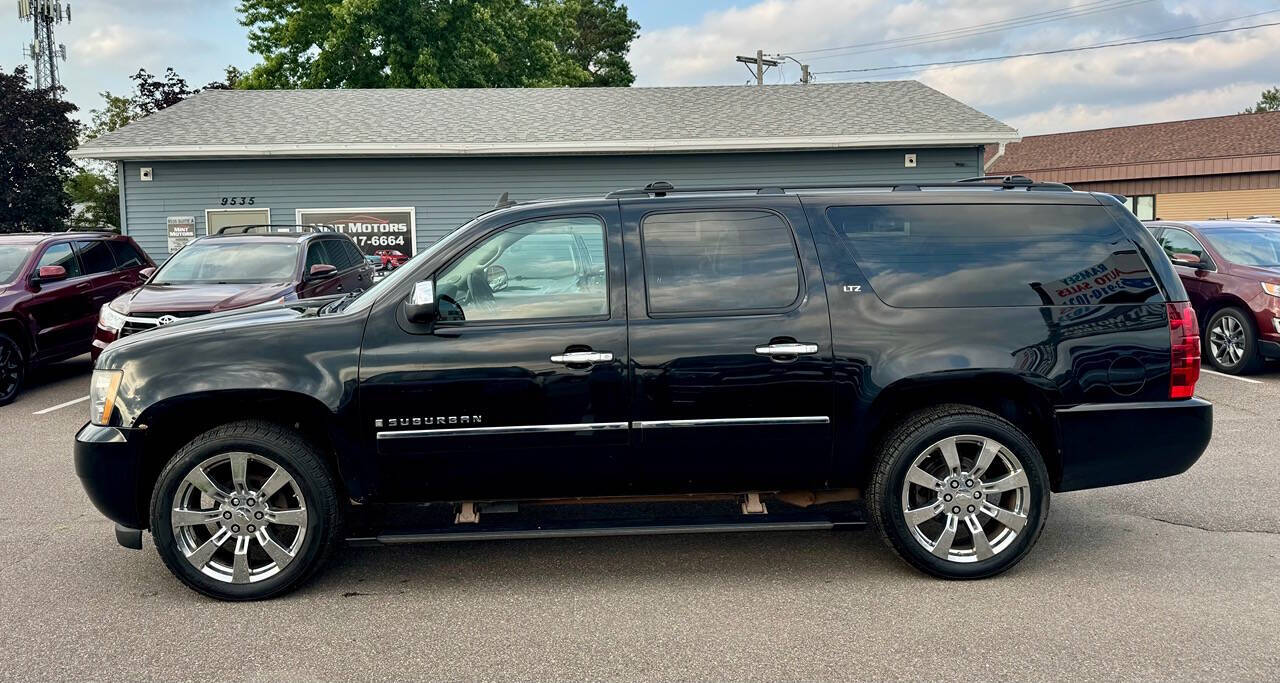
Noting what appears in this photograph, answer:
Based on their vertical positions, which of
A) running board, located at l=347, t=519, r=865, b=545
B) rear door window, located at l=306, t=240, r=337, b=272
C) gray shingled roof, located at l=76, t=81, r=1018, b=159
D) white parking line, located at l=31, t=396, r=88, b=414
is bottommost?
white parking line, located at l=31, t=396, r=88, b=414

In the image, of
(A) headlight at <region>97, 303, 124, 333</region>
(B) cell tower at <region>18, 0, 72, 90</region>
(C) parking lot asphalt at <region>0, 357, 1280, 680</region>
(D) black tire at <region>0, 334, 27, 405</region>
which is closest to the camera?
(C) parking lot asphalt at <region>0, 357, 1280, 680</region>

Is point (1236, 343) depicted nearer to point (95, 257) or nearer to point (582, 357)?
point (582, 357)

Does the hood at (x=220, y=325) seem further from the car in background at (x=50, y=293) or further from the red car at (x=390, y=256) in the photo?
the red car at (x=390, y=256)

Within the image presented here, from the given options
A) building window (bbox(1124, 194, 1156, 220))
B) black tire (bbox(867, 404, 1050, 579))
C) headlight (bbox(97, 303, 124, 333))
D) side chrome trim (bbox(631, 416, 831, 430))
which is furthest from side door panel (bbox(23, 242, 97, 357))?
building window (bbox(1124, 194, 1156, 220))

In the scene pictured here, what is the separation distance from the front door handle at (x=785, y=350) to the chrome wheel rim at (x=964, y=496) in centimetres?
71

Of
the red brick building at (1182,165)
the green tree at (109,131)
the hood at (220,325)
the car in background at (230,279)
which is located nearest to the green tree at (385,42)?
the green tree at (109,131)

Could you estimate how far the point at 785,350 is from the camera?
14.4 feet

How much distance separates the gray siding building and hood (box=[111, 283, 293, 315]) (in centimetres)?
732

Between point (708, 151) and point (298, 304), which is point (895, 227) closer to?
point (298, 304)

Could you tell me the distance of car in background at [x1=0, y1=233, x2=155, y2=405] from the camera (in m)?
10.1

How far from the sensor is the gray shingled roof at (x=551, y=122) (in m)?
16.6

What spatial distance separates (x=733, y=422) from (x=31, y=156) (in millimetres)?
32845

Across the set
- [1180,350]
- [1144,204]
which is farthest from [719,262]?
[1144,204]

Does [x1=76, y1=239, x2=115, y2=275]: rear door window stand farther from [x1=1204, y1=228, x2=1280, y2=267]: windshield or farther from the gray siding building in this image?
[x1=1204, y1=228, x2=1280, y2=267]: windshield
